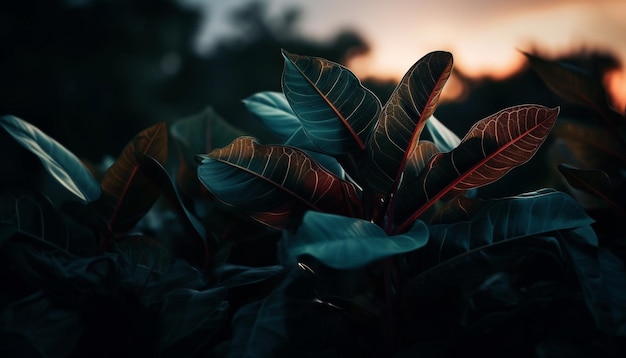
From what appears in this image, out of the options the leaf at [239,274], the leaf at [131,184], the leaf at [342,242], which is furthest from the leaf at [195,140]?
the leaf at [342,242]

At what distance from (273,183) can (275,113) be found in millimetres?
232

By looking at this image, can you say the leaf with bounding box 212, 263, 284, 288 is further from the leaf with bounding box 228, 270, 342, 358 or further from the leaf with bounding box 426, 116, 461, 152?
the leaf with bounding box 426, 116, 461, 152

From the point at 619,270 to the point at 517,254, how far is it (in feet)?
0.41

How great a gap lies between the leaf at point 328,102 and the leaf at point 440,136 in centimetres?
17

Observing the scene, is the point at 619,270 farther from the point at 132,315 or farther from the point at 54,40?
the point at 54,40

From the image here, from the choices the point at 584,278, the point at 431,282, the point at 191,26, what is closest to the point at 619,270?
the point at 584,278

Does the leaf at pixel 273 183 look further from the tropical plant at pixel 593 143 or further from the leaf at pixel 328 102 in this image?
the tropical plant at pixel 593 143

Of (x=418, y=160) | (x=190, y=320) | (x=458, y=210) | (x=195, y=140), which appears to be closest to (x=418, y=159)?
(x=418, y=160)

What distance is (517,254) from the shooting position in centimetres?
61

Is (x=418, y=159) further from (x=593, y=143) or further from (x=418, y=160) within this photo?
(x=593, y=143)

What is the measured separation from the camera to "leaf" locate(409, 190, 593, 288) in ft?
1.94

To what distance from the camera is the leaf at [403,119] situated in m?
0.62

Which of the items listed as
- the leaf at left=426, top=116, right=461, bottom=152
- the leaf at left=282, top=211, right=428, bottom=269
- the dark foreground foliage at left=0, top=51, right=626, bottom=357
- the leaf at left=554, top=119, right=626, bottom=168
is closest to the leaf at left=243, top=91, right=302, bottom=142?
the dark foreground foliage at left=0, top=51, right=626, bottom=357

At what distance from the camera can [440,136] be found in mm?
856
